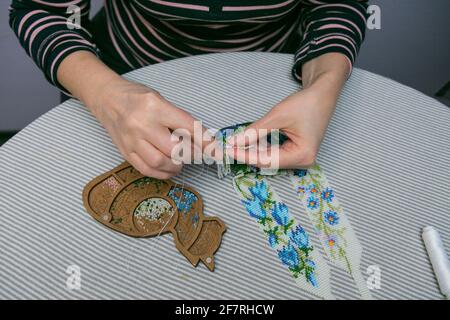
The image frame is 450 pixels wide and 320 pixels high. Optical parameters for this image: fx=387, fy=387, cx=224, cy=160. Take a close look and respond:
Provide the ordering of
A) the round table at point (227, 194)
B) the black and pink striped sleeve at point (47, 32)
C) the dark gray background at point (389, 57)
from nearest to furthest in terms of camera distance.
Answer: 1. the round table at point (227, 194)
2. the black and pink striped sleeve at point (47, 32)
3. the dark gray background at point (389, 57)

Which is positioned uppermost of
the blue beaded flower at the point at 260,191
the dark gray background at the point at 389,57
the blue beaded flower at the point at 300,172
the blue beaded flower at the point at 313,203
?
the blue beaded flower at the point at 300,172

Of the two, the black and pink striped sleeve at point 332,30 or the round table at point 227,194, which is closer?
the round table at point 227,194

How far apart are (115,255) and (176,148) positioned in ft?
0.50

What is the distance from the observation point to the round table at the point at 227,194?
0.47 metres

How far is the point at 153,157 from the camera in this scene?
48 centimetres

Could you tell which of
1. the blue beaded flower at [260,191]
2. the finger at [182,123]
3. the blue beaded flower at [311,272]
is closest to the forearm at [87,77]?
the finger at [182,123]

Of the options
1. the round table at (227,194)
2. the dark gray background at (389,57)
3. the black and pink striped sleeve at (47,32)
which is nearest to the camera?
the round table at (227,194)

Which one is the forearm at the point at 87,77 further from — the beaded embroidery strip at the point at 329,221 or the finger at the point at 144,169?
the beaded embroidery strip at the point at 329,221

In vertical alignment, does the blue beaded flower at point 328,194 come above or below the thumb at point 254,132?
below

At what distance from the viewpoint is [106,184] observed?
1.70ft

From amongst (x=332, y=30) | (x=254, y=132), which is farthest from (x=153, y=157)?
(x=332, y=30)

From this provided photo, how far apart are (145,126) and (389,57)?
1.13 meters

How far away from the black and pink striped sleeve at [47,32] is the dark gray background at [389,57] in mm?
664

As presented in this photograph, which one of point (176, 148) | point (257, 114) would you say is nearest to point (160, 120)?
point (176, 148)
